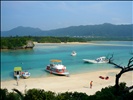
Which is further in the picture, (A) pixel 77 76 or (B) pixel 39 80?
(A) pixel 77 76

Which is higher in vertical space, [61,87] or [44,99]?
[44,99]

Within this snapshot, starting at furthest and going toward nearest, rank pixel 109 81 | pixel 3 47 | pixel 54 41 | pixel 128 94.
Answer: pixel 54 41
pixel 3 47
pixel 109 81
pixel 128 94

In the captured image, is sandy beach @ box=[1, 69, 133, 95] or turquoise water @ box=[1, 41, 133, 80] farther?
turquoise water @ box=[1, 41, 133, 80]

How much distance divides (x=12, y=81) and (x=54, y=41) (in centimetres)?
8482

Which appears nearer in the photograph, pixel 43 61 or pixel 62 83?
pixel 62 83

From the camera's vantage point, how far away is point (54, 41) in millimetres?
110500

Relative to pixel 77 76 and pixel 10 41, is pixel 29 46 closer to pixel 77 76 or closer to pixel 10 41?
pixel 10 41

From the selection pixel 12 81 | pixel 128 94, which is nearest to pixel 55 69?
pixel 12 81

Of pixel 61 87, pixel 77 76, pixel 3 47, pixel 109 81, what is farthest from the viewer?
pixel 3 47

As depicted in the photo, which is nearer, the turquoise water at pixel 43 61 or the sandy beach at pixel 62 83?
the sandy beach at pixel 62 83

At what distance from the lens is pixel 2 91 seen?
10.6m

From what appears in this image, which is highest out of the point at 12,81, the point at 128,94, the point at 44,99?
the point at 128,94

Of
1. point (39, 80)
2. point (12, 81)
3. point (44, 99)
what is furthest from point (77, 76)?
point (44, 99)

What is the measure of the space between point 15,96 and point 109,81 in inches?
655
